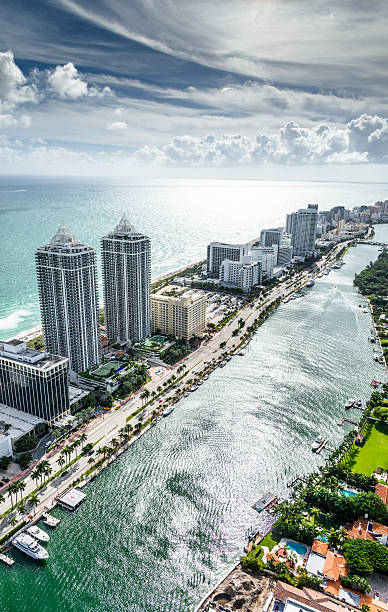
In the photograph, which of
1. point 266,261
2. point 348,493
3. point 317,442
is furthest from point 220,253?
point 348,493

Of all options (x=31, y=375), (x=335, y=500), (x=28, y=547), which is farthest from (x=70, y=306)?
(x=335, y=500)

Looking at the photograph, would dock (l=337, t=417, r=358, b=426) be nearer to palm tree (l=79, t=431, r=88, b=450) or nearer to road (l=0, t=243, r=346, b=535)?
road (l=0, t=243, r=346, b=535)

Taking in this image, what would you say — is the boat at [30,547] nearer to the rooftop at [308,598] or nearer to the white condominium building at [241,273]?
the rooftop at [308,598]

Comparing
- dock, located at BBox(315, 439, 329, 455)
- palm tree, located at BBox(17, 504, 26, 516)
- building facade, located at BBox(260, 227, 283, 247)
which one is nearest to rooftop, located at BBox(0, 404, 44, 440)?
palm tree, located at BBox(17, 504, 26, 516)

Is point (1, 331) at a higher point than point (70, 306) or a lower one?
lower

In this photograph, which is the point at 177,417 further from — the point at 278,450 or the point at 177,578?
the point at 177,578

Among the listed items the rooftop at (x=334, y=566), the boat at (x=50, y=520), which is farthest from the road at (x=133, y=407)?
the rooftop at (x=334, y=566)
